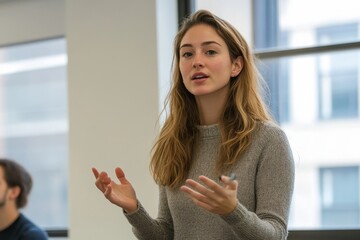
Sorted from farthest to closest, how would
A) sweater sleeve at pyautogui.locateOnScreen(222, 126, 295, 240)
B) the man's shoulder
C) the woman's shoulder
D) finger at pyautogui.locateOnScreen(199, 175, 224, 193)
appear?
1. the man's shoulder
2. the woman's shoulder
3. sweater sleeve at pyautogui.locateOnScreen(222, 126, 295, 240)
4. finger at pyautogui.locateOnScreen(199, 175, 224, 193)

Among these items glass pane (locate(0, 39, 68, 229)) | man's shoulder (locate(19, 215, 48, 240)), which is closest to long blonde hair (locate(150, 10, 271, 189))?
man's shoulder (locate(19, 215, 48, 240))

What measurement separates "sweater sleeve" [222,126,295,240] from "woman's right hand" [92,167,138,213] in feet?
1.22

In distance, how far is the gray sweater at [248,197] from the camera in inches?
56.9

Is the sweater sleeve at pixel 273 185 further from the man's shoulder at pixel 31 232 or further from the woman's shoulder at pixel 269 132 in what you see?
→ the man's shoulder at pixel 31 232

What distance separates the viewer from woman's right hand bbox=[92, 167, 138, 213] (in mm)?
1622

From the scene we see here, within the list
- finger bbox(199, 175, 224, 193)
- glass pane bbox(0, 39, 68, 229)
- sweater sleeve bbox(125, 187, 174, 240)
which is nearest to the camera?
finger bbox(199, 175, 224, 193)

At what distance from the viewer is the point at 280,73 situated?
3.29 meters

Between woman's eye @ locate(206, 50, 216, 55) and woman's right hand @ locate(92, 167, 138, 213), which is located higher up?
woman's eye @ locate(206, 50, 216, 55)

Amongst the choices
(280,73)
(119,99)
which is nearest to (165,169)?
(119,99)

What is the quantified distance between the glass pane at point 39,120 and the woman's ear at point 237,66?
2.34m

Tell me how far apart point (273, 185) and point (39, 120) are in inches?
108

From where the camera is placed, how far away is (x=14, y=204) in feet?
9.21

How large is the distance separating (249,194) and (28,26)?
279 centimetres

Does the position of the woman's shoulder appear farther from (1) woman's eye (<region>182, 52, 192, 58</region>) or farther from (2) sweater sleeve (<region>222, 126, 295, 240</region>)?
(1) woman's eye (<region>182, 52, 192, 58</region>)
